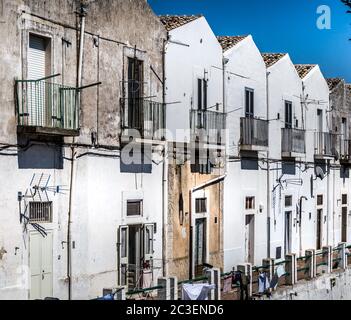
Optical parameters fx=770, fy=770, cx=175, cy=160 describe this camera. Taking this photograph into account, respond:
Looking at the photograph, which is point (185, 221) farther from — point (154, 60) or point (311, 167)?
point (311, 167)

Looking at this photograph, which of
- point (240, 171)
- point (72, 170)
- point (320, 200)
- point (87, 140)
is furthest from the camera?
point (320, 200)

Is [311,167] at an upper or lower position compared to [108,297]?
upper

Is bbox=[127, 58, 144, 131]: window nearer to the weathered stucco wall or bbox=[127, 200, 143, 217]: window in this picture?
bbox=[127, 200, 143, 217]: window

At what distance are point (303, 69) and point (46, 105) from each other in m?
15.5

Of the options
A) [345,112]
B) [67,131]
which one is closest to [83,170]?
[67,131]

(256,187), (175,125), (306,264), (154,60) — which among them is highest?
(154,60)

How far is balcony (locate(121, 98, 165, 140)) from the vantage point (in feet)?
57.6

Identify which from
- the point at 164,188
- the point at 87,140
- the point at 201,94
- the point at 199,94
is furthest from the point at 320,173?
the point at 87,140

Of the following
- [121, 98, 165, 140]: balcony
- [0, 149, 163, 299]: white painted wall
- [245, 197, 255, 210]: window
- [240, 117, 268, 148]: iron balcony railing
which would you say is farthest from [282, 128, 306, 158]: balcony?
[0, 149, 163, 299]: white painted wall

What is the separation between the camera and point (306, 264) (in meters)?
21.0

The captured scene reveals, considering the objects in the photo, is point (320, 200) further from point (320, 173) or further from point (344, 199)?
point (344, 199)

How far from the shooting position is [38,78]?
1497cm

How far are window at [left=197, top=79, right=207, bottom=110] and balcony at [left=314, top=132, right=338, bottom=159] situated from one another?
27.4ft
